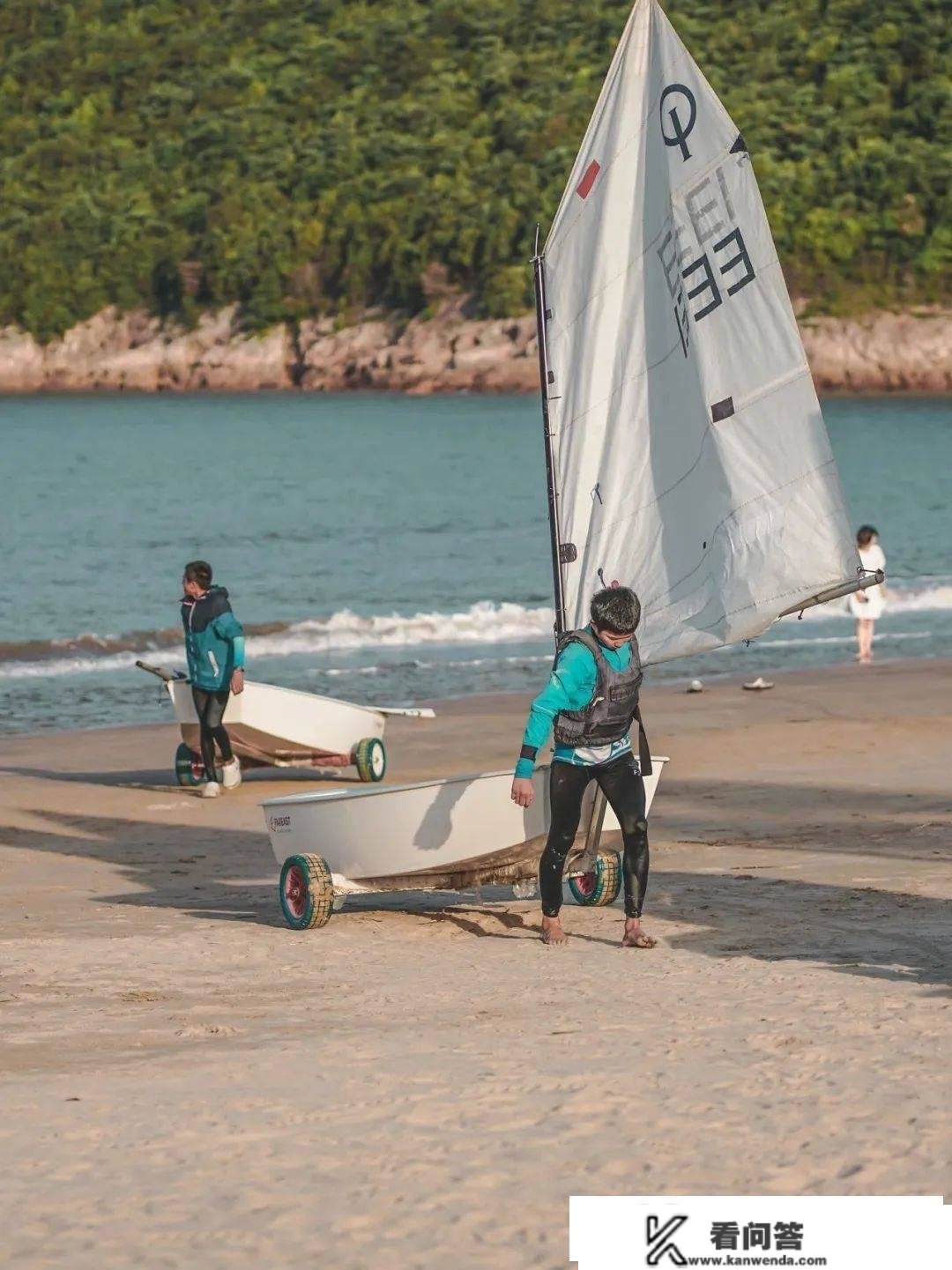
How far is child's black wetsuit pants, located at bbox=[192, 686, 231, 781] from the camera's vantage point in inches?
606

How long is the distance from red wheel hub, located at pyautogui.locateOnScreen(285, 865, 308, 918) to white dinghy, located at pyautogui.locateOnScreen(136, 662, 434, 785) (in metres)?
5.11

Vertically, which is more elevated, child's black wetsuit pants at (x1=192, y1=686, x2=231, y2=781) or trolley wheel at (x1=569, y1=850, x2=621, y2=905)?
child's black wetsuit pants at (x1=192, y1=686, x2=231, y2=781)

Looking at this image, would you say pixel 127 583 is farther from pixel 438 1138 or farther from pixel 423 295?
pixel 423 295

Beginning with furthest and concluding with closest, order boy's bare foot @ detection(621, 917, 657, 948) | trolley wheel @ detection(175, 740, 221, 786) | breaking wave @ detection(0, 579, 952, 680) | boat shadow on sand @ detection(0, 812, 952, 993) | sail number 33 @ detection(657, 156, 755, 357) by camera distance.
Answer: breaking wave @ detection(0, 579, 952, 680)
trolley wheel @ detection(175, 740, 221, 786)
sail number 33 @ detection(657, 156, 755, 357)
boy's bare foot @ detection(621, 917, 657, 948)
boat shadow on sand @ detection(0, 812, 952, 993)

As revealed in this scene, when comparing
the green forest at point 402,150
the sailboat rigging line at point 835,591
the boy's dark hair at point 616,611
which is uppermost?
the green forest at point 402,150

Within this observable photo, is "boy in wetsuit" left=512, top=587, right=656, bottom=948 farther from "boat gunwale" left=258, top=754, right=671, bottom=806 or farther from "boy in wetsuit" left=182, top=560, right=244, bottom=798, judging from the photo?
"boy in wetsuit" left=182, top=560, right=244, bottom=798

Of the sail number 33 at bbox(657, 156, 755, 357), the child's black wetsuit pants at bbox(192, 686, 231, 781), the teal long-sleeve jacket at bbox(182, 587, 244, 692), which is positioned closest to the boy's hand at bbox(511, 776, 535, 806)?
the sail number 33 at bbox(657, 156, 755, 357)

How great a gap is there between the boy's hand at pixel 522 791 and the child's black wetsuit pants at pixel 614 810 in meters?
0.16

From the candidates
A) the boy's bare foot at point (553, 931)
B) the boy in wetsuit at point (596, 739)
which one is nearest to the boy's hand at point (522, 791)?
the boy in wetsuit at point (596, 739)

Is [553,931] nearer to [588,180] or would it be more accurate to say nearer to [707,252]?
[707,252]

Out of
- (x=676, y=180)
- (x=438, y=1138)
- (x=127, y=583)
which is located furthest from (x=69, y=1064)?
(x=127, y=583)

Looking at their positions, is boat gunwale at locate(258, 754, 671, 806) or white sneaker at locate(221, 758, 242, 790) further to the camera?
white sneaker at locate(221, 758, 242, 790)

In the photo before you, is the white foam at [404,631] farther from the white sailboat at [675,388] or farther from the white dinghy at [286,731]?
the white sailboat at [675,388]

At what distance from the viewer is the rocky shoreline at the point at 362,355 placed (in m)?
126
